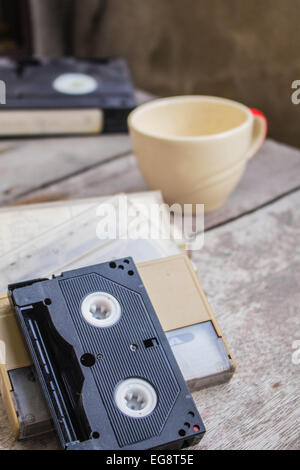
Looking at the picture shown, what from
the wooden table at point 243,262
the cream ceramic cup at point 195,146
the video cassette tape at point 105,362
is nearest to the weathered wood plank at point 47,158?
the wooden table at point 243,262

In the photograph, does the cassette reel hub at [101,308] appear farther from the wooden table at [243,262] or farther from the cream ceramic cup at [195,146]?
the cream ceramic cup at [195,146]

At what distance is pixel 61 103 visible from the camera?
759 millimetres

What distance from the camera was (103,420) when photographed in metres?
0.33

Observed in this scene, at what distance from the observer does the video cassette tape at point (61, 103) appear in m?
0.76

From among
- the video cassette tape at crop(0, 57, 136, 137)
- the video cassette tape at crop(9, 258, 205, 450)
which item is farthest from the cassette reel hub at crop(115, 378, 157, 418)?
the video cassette tape at crop(0, 57, 136, 137)

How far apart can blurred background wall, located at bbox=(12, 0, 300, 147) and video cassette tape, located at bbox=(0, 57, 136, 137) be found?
26cm

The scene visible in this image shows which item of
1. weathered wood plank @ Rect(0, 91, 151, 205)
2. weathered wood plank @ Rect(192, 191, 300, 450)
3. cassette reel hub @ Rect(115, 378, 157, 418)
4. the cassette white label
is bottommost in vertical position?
weathered wood plank @ Rect(0, 91, 151, 205)

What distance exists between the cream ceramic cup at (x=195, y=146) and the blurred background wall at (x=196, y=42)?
11.8 inches

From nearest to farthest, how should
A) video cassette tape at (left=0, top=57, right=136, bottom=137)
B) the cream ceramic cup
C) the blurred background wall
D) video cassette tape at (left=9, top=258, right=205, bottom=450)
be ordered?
video cassette tape at (left=9, top=258, right=205, bottom=450) < the cream ceramic cup < video cassette tape at (left=0, top=57, right=136, bottom=137) < the blurred background wall

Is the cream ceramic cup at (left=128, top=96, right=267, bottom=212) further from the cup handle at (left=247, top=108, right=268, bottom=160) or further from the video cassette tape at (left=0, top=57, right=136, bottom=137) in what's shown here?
the video cassette tape at (left=0, top=57, right=136, bottom=137)

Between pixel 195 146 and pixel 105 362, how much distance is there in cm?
26

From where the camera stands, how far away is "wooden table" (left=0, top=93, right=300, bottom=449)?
1.24ft

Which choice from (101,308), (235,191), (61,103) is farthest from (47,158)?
(101,308)

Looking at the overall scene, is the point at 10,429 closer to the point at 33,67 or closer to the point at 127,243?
the point at 127,243
